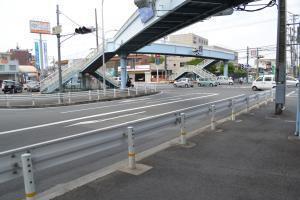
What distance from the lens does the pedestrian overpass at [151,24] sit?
52.4 ft

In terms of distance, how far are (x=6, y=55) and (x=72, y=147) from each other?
6788cm

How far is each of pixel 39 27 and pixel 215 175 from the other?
40954 millimetres

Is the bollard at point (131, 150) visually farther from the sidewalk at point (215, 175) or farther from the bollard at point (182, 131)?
the bollard at point (182, 131)

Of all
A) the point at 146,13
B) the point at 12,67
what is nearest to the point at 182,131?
the point at 146,13

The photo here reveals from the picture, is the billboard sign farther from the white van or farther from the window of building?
the white van

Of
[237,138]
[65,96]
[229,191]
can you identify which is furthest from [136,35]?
[229,191]

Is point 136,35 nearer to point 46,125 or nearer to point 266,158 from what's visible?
point 46,125

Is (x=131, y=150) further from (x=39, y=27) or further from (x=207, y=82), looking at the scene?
(x=207, y=82)

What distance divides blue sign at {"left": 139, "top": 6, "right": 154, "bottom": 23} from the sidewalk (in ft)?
43.2

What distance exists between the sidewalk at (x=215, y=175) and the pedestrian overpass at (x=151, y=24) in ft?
31.4

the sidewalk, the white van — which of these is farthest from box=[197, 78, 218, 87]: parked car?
the sidewalk

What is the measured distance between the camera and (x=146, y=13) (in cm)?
2006

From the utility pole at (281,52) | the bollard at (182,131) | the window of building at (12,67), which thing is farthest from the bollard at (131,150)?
the window of building at (12,67)

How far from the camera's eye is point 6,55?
64.0m
